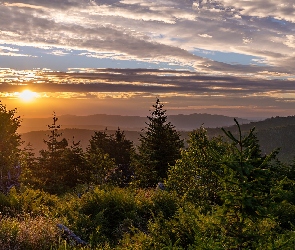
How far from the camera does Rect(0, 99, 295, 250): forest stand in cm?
455

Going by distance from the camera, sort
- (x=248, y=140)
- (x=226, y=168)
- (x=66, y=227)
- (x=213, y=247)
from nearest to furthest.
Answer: (x=213, y=247)
(x=226, y=168)
(x=248, y=140)
(x=66, y=227)

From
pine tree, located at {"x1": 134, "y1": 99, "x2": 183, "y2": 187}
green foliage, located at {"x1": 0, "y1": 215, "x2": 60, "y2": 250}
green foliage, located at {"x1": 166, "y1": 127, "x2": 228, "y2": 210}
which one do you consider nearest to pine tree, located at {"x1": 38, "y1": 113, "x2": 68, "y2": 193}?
pine tree, located at {"x1": 134, "y1": 99, "x2": 183, "y2": 187}

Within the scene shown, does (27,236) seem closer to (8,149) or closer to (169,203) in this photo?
(169,203)

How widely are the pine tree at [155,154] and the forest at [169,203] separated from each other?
0.10 m

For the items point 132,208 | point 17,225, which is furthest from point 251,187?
point 132,208

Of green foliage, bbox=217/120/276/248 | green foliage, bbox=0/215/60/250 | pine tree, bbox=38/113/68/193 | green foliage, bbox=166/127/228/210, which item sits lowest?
pine tree, bbox=38/113/68/193

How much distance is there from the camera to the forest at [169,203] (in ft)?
14.9

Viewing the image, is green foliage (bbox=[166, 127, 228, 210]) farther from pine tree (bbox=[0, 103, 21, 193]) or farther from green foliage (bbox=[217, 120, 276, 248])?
pine tree (bbox=[0, 103, 21, 193])

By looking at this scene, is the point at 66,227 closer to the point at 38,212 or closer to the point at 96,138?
the point at 38,212

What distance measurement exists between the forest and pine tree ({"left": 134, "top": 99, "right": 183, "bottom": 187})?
3.8 inches

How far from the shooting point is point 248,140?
4961 millimetres

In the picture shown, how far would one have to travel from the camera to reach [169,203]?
1379 centimetres

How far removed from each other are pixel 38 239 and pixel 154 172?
2024 centimetres

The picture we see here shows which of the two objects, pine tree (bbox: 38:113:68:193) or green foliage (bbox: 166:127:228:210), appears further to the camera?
pine tree (bbox: 38:113:68:193)
